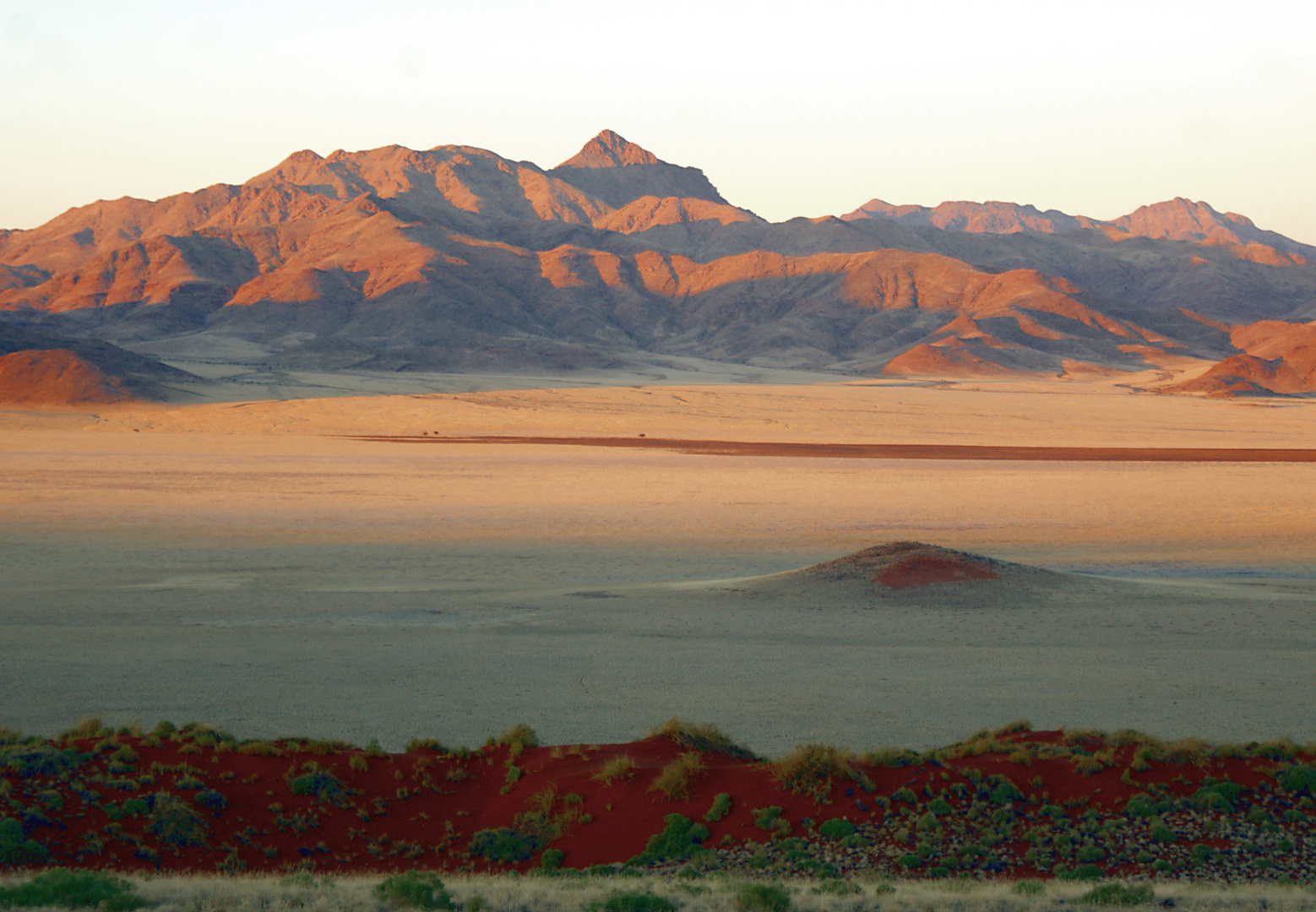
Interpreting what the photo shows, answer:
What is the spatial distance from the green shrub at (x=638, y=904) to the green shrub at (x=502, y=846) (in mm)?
1750

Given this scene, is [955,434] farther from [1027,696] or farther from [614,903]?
[614,903]

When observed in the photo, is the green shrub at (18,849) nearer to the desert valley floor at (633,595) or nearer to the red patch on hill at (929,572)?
the desert valley floor at (633,595)

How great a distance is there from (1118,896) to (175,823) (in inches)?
265

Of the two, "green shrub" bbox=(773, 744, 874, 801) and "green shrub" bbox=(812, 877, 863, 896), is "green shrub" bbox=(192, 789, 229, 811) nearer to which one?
"green shrub" bbox=(773, 744, 874, 801)

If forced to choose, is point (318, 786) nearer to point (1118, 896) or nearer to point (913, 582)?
point (1118, 896)

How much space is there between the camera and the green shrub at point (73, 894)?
23.1 feet

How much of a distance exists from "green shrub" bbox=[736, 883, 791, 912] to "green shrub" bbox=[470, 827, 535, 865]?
2.19 m

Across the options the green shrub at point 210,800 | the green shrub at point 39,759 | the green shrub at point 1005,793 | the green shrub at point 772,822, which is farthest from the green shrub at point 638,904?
the green shrub at point 39,759

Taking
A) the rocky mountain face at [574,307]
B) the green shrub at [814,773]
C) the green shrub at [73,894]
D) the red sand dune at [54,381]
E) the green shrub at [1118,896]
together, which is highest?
the rocky mountain face at [574,307]

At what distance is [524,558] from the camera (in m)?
24.5

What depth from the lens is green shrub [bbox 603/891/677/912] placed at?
23.2ft

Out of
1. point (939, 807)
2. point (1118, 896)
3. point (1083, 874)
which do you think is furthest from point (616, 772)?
point (1118, 896)

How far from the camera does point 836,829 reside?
861cm

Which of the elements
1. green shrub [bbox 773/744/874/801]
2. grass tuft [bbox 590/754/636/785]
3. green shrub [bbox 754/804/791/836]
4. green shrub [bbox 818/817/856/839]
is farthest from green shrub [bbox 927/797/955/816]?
grass tuft [bbox 590/754/636/785]
